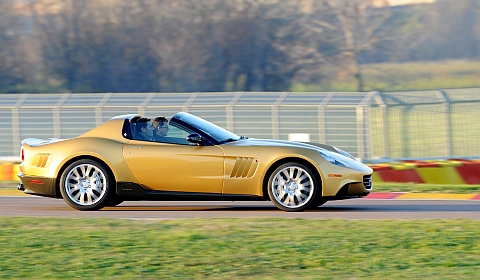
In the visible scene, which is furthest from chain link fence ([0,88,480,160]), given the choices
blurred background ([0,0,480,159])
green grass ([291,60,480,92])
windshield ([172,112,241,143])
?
green grass ([291,60,480,92])

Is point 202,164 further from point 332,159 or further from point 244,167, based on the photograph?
point 332,159

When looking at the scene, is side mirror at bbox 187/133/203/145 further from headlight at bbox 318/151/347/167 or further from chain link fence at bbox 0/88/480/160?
chain link fence at bbox 0/88/480/160

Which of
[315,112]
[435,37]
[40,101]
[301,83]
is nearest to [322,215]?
[315,112]

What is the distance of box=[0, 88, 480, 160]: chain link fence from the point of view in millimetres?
19734

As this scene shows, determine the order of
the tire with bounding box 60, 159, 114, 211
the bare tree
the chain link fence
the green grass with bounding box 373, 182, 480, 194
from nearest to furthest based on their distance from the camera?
the tire with bounding box 60, 159, 114, 211 → the green grass with bounding box 373, 182, 480, 194 → the chain link fence → the bare tree

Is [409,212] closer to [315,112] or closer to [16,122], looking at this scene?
[315,112]

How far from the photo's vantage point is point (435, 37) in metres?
54.4

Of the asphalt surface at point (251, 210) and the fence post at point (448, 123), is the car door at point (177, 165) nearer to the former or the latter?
the asphalt surface at point (251, 210)

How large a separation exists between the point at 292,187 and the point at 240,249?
3.18 meters

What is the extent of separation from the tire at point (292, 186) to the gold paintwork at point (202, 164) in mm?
104

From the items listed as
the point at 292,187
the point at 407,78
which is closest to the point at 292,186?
the point at 292,187

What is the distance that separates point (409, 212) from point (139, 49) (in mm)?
35177

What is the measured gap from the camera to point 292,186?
1082cm

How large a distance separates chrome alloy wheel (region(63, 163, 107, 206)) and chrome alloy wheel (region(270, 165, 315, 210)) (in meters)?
2.14
